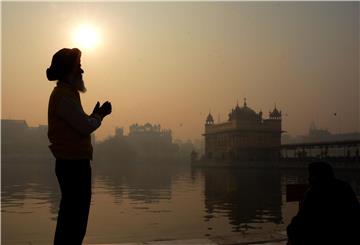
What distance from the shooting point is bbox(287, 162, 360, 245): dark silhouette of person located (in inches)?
111

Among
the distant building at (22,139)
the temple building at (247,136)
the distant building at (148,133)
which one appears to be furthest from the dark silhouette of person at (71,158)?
the distant building at (148,133)

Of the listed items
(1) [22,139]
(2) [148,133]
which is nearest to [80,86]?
(1) [22,139]

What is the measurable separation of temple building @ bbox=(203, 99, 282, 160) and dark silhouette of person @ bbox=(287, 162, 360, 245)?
2637 inches

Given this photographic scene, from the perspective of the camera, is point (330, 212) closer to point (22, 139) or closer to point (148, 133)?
point (22, 139)

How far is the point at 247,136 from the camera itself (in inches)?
2997

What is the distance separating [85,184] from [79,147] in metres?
0.20

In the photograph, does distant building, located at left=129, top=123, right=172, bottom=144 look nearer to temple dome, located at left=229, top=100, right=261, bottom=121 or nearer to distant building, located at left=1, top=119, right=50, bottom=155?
distant building, located at left=1, top=119, right=50, bottom=155

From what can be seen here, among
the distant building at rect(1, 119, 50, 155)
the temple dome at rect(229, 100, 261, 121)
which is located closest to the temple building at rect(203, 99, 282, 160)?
the temple dome at rect(229, 100, 261, 121)

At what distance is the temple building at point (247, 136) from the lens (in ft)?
235

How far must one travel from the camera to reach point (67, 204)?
2697 millimetres

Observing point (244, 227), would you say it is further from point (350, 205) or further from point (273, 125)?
point (273, 125)

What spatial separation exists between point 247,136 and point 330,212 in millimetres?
73917

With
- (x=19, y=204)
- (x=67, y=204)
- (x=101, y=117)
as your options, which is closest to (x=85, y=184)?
(x=67, y=204)

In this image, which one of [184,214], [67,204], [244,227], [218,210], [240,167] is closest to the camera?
[67,204]
